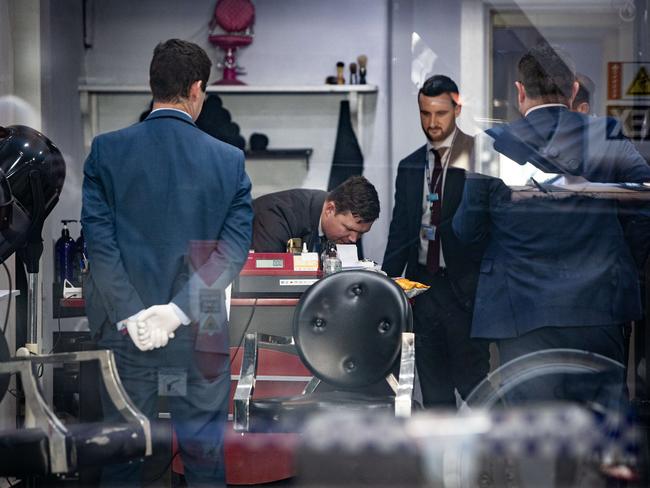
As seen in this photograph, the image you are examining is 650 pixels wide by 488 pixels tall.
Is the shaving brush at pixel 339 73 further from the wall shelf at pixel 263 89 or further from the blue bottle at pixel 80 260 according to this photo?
the blue bottle at pixel 80 260

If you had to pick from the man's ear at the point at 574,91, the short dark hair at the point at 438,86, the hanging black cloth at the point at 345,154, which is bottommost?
the hanging black cloth at the point at 345,154

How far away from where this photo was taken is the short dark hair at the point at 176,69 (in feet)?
9.97

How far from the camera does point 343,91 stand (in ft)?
11.2

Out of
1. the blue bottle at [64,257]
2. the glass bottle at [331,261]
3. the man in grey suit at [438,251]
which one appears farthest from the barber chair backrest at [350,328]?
the blue bottle at [64,257]

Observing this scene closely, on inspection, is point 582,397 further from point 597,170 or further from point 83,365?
point 83,365

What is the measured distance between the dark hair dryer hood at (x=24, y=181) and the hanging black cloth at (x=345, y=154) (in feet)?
3.23

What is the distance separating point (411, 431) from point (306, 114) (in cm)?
122

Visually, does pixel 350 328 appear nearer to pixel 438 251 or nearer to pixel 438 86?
pixel 438 251

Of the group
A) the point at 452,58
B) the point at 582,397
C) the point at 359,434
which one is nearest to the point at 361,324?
the point at 359,434

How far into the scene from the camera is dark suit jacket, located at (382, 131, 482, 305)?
327 centimetres

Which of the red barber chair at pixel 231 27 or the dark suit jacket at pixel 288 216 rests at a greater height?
the red barber chair at pixel 231 27

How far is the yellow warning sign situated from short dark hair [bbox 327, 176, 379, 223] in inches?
37.9

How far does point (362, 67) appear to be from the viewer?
337 cm

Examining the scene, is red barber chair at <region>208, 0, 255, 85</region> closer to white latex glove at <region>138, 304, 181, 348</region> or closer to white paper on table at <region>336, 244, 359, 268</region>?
white paper on table at <region>336, 244, 359, 268</region>
